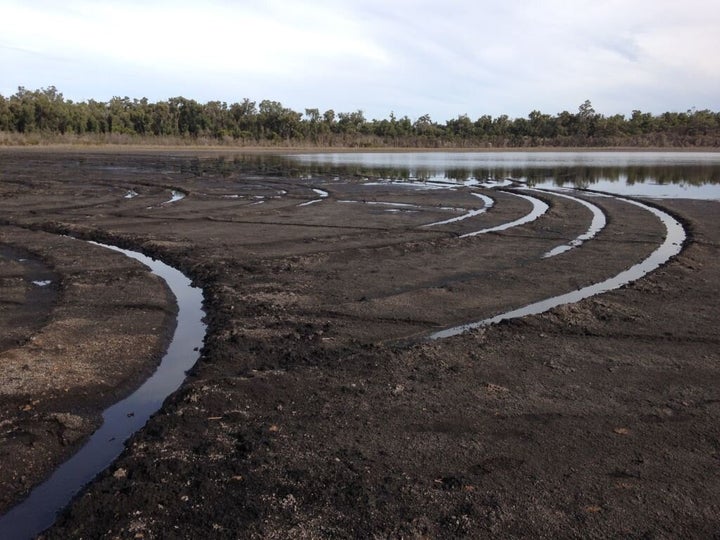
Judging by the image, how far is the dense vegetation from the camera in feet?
308

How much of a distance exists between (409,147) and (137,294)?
10402 centimetres

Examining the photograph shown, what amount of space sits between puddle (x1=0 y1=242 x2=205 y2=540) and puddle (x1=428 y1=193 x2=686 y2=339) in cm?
319

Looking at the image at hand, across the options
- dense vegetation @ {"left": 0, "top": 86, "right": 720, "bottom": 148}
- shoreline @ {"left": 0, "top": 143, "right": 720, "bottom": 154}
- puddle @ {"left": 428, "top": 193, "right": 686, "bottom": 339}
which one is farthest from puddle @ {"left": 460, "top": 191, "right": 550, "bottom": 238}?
dense vegetation @ {"left": 0, "top": 86, "right": 720, "bottom": 148}

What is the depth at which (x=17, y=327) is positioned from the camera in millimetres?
8328

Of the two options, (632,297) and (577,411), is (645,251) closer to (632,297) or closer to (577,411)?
(632,297)

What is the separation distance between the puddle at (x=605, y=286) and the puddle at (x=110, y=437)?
10.5ft

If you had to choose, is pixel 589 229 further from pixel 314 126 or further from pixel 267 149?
pixel 314 126

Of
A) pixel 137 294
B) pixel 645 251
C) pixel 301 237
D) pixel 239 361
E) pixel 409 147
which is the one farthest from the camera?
pixel 409 147

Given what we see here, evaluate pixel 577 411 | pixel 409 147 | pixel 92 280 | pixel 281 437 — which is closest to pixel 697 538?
pixel 577 411

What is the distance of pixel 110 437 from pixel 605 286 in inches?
351

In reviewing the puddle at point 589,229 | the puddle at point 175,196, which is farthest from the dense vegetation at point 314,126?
the puddle at point 589,229

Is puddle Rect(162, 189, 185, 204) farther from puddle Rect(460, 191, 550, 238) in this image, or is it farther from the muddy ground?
puddle Rect(460, 191, 550, 238)

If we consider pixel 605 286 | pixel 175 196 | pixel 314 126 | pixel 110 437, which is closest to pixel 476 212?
pixel 605 286

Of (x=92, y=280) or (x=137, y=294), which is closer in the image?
(x=137, y=294)
